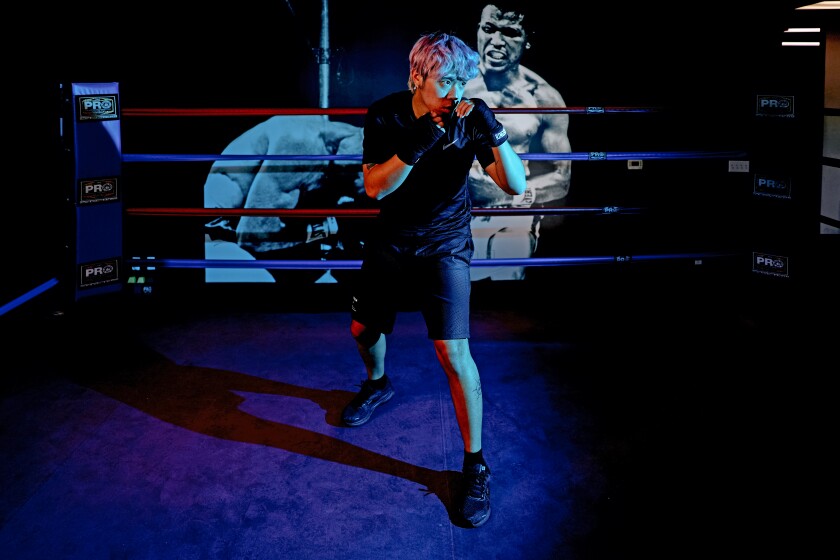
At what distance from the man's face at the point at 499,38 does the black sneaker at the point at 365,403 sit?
89.7 inches

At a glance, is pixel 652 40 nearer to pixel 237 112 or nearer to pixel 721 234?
pixel 721 234

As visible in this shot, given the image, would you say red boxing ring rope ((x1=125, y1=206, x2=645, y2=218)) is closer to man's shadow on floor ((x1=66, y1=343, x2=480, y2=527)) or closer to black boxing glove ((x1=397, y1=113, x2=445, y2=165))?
man's shadow on floor ((x1=66, y1=343, x2=480, y2=527))

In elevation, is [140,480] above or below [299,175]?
below

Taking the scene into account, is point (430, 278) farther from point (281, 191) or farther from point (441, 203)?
point (281, 191)

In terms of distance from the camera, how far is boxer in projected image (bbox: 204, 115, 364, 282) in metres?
4.00

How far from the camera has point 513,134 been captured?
409 cm

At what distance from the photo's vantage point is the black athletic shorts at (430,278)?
202cm

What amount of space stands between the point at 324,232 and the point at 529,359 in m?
1.66

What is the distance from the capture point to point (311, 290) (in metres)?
4.23

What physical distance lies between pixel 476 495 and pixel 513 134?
267 centimetres

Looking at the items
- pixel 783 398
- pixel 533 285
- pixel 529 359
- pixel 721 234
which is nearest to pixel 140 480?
pixel 529 359

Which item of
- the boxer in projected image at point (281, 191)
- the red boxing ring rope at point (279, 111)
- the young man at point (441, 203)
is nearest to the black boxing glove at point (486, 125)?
the young man at point (441, 203)

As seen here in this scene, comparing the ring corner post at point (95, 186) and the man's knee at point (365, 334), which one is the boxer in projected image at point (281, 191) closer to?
the ring corner post at point (95, 186)

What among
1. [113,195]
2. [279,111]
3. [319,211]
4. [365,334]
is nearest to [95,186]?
[113,195]
